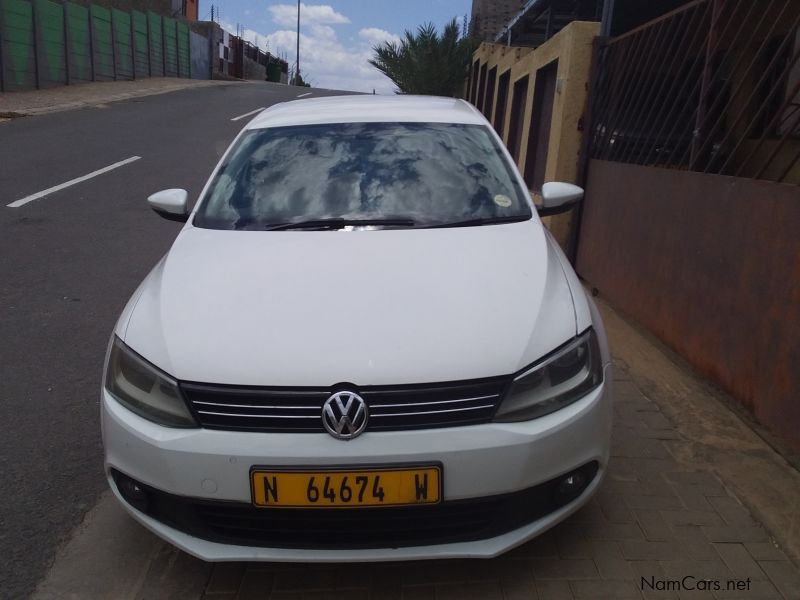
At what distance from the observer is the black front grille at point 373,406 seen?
2.20m

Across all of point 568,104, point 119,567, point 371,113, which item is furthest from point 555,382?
point 568,104

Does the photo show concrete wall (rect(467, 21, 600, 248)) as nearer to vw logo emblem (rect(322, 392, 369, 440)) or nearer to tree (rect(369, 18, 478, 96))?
vw logo emblem (rect(322, 392, 369, 440))

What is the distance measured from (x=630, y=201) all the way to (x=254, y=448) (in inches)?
169

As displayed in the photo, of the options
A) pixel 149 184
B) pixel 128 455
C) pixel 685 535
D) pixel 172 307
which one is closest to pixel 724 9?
pixel 685 535

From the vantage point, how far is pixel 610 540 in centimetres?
276

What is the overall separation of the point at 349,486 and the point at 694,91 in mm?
4081

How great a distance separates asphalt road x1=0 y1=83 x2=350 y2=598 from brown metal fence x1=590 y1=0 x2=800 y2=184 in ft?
12.9

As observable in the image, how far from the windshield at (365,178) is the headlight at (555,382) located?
0.99m

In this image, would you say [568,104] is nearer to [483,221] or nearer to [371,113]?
[371,113]

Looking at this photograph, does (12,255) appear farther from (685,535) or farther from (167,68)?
(167,68)

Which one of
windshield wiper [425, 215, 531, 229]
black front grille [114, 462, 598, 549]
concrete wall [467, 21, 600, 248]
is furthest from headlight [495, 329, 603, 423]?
concrete wall [467, 21, 600, 248]

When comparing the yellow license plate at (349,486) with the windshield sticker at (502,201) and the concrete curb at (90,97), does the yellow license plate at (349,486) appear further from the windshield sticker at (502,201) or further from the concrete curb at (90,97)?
the concrete curb at (90,97)

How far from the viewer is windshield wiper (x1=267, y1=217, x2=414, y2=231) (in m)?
3.18

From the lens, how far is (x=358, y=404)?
219cm
